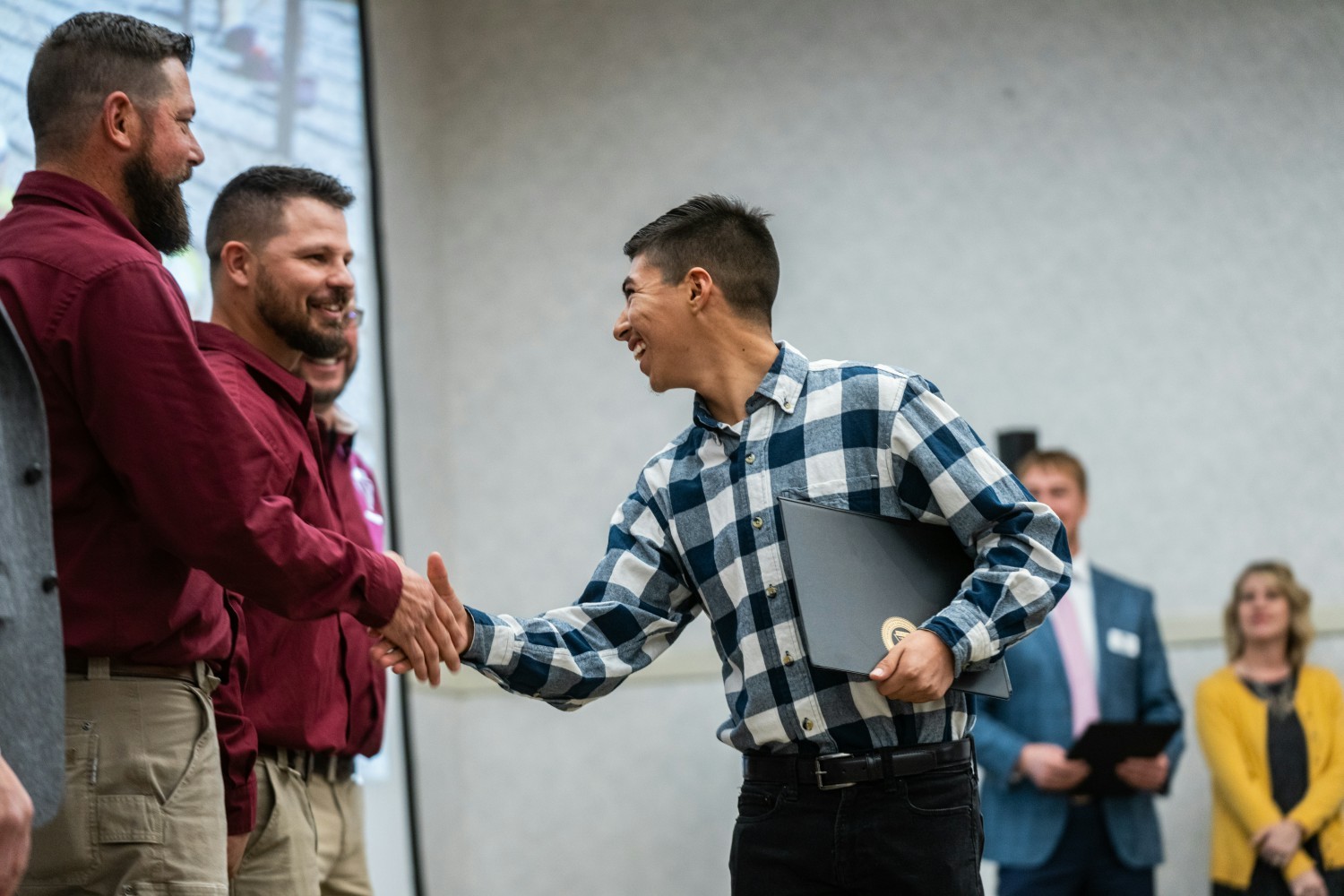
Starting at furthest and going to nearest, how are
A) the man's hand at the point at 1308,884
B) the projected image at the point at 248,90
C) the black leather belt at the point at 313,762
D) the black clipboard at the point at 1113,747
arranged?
the man's hand at the point at 1308,884 < the black clipboard at the point at 1113,747 < the projected image at the point at 248,90 < the black leather belt at the point at 313,762

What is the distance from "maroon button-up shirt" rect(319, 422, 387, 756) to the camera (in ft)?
8.52

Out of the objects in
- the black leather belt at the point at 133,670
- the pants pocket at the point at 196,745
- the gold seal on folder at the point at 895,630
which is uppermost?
the black leather belt at the point at 133,670

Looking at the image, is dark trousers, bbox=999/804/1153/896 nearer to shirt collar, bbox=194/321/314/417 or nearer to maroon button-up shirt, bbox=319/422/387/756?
maroon button-up shirt, bbox=319/422/387/756

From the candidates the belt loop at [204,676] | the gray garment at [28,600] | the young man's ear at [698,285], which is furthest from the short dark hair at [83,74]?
the young man's ear at [698,285]

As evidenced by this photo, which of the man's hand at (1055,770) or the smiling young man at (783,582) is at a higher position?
the smiling young man at (783,582)

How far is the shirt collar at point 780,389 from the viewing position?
218 cm

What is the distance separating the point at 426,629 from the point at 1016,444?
282 centimetres

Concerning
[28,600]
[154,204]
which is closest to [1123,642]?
[154,204]

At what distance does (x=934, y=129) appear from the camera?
213 inches

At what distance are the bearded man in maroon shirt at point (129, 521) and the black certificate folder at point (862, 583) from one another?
0.60 metres

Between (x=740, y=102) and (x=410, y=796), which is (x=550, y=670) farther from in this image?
(x=740, y=102)

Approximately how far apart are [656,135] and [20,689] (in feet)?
14.3

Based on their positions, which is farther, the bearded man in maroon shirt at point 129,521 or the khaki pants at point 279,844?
the khaki pants at point 279,844

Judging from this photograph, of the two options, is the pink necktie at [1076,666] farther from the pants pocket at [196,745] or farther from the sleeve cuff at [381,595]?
the pants pocket at [196,745]
